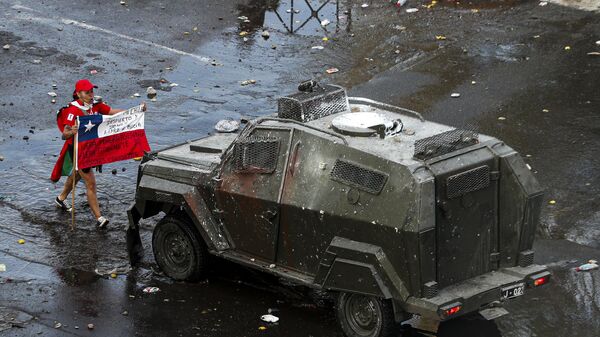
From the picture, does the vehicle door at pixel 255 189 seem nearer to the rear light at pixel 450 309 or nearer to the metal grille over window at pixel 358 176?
the metal grille over window at pixel 358 176

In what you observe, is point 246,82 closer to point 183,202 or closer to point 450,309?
point 183,202

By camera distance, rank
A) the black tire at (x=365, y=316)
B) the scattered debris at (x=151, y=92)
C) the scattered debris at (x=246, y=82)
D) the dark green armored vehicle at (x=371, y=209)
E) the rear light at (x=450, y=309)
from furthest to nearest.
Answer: the scattered debris at (x=246, y=82) < the scattered debris at (x=151, y=92) < the black tire at (x=365, y=316) < the dark green armored vehicle at (x=371, y=209) < the rear light at (x=450, y=309)

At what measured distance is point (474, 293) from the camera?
8.69 metres

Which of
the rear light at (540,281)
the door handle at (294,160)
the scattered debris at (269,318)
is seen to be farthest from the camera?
the scattered debris at (269,318)

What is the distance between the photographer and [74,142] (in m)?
11.5

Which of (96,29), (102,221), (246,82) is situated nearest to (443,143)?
(102,221)

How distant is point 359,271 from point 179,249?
8.04 feet

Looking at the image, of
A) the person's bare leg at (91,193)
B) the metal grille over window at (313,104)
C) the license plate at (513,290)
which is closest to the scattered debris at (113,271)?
the person's bare leg at (91,193)

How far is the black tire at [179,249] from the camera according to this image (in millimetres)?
10250

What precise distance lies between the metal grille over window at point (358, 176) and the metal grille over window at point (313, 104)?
93cm

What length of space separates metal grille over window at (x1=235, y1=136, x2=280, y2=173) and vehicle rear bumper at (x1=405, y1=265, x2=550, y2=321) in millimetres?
1935

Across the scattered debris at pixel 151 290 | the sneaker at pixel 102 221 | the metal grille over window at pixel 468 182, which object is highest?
the metal grille over window at pixel 468 182

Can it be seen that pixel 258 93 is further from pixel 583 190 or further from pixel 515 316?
pixel 515 316

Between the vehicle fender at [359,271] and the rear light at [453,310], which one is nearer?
the rear light at [453,310]
